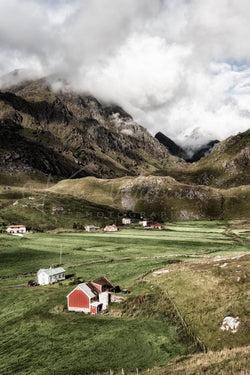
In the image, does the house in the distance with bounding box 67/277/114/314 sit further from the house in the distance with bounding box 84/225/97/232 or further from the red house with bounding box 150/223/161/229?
the red house with bounding box 150/223/161/229

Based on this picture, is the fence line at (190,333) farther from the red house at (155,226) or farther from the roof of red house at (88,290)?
the red house at (155,226)

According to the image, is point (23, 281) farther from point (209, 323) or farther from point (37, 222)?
point (37, 222)

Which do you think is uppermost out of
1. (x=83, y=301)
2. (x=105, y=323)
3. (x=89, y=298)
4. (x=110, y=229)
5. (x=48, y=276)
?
(x=110, y=229)

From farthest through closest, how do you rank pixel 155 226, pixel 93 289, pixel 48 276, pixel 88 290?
1. pixel 155 226
2. pixel 48 276
3. pixel 93 289
4. pixel 88 290

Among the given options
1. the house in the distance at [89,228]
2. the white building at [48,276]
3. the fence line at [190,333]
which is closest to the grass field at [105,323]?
the fence line at [190,333]

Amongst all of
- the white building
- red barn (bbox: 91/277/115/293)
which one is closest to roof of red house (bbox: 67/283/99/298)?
red barn (bbox: 91/277/115/293)

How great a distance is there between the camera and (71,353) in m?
38.8

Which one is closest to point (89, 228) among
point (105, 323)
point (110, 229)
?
point (110, 229)

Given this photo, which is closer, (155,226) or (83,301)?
(83,301)

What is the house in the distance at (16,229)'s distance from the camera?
160 metres

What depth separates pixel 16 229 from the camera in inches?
6383

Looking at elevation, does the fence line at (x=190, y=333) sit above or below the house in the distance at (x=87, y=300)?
below

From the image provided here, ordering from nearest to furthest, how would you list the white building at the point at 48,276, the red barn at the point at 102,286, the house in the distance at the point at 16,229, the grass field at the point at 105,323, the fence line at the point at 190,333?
1. the grass field at the point at 105,323
2. the fence line at the point at 190,333
3. the red barn at the point at 102,286
4. the white building at the point at 48,276
5. the house in the distance at the point at 16,229

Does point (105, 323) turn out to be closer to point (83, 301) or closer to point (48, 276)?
point (83, 301)
